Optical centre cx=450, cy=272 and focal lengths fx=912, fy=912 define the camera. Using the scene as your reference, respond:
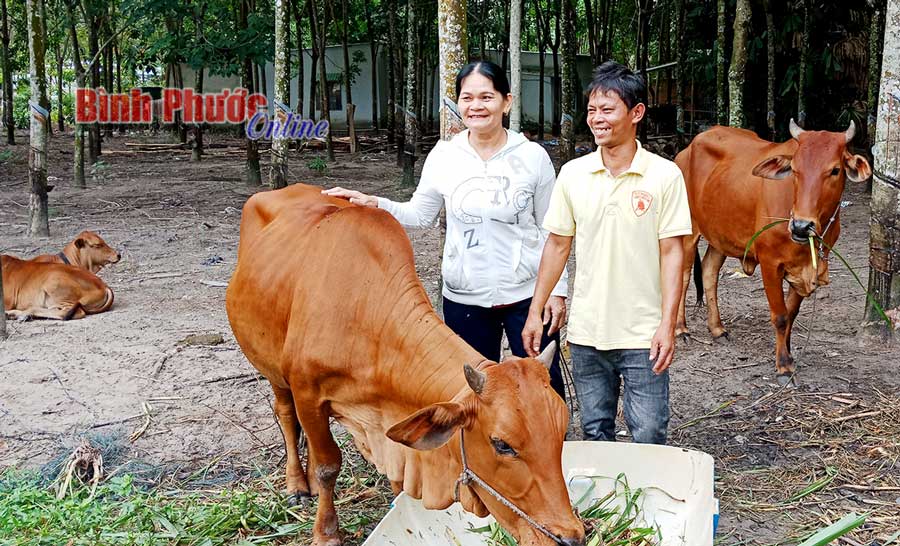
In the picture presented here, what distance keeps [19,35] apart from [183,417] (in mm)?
26540

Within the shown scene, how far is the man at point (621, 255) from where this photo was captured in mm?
3578

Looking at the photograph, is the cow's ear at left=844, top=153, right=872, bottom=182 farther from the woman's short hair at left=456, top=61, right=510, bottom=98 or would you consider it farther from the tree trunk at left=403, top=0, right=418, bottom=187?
the tree trunk at left=403, top=0, right=418, bottom=187

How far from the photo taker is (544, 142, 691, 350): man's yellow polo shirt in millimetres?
3615

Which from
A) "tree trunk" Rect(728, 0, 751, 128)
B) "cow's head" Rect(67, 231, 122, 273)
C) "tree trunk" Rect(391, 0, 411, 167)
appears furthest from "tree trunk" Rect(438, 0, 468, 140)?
"tree trunk" Rect(391, 0, 411, 167)

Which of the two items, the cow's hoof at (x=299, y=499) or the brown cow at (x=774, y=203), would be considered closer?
the cow's hoof at (x=299, y=499)

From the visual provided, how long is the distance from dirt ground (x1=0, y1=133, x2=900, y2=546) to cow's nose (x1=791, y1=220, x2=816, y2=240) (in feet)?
3.33

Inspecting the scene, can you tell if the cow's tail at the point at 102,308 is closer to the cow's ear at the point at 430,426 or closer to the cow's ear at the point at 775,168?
the cow's ear at the point at 775,168

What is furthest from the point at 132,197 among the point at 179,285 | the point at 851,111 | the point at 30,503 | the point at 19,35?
the point at 19,35

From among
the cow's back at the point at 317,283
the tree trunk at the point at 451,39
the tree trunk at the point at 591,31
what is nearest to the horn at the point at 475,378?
the cow's back at the point at 317,283

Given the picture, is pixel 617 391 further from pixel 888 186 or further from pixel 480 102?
pixel 888 186

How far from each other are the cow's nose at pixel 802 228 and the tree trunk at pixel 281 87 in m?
6.77

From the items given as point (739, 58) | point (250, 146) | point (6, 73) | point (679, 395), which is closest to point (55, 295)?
point (679, 395)

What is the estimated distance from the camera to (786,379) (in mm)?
6152

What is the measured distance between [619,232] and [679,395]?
2.59 m
